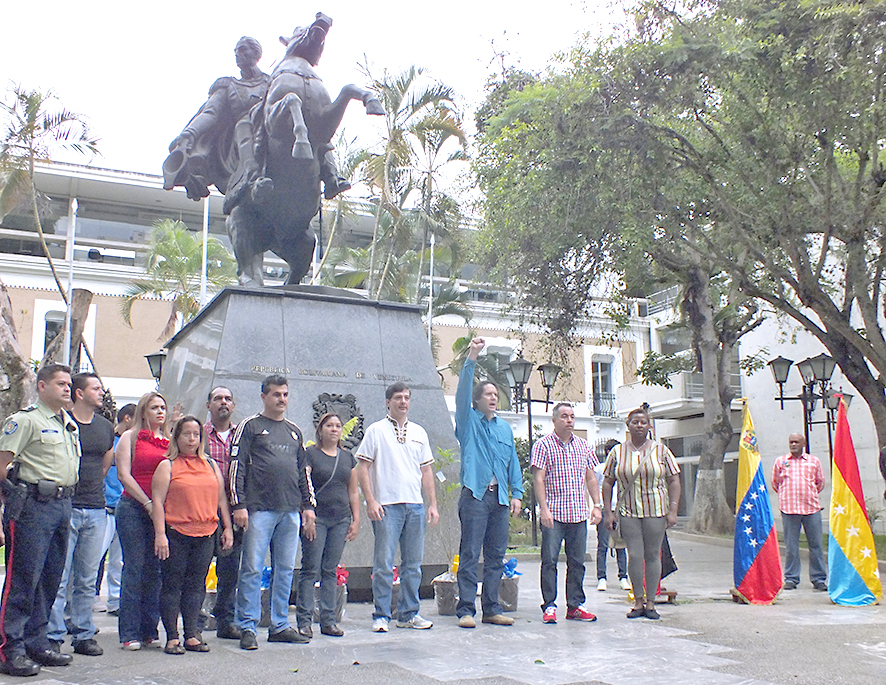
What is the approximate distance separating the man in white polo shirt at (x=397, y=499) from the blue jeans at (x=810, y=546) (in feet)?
16.9

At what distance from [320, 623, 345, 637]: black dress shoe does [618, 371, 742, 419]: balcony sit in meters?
26.1

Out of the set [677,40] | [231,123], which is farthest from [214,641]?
[677,40]

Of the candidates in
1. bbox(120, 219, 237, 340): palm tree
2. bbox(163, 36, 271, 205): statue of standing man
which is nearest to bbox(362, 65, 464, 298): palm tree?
bbox(120, 219, 237, 340): palm tree

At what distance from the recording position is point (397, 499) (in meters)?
6.59

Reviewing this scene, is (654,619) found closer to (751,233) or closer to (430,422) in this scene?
(430,422)

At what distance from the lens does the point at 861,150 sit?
13.3 metres

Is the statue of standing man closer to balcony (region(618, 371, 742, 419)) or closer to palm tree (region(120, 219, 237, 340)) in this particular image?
palm tree (region(120, 219, 237, 340))

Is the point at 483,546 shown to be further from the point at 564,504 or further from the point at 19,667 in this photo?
the point at 19,667

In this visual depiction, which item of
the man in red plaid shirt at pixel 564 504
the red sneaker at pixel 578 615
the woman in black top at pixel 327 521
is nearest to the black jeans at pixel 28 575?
the woman in black top at pixel 327 521

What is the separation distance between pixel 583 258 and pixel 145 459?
39.2ft

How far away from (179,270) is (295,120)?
60.3 feet

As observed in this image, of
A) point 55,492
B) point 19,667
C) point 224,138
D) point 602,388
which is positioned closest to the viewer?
point 19,667

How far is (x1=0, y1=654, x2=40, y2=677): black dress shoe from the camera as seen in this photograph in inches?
189

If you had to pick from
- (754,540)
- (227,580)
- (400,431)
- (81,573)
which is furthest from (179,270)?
(81,573)
